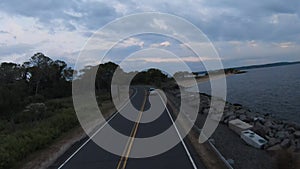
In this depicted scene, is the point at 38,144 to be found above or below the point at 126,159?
above

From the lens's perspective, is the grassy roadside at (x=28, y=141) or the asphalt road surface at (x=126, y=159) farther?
the grassy roadside at (x=28, y=141)

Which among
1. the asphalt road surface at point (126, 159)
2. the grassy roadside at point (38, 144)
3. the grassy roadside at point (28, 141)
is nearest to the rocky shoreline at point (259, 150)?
the asphalt road surface at point (126, 159)

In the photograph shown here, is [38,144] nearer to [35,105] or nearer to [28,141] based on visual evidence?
[28,141]

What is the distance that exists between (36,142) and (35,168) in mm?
4088

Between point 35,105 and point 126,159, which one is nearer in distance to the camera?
point 126,159

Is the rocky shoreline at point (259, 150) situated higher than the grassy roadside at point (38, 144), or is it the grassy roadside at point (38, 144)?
the grassy roadside at point (38, 144)

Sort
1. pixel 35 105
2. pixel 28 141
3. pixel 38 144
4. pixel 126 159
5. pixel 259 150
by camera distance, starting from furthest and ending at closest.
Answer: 1. pixel 35 105
2. pixel 38 144
3. pixel 28 141
4. pixel 259 150
5. pixel 126 159

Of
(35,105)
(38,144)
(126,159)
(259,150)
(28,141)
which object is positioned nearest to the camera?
(126,159)

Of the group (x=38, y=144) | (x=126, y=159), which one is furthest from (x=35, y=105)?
(x=126, y=159)

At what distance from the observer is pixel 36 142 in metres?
18.9

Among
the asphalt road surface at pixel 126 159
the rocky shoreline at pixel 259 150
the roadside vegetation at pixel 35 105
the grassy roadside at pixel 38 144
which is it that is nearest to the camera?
the asphalt road surface at pixel 126 159

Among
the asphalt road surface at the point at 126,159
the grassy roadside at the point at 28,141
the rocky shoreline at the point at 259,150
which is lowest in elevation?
the rocky shoreline at the point at 259,150

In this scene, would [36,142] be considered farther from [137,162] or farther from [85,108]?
[85,108]

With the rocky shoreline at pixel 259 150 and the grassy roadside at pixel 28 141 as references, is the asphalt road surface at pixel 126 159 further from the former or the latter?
the grassy roadside at pixel 28 141
